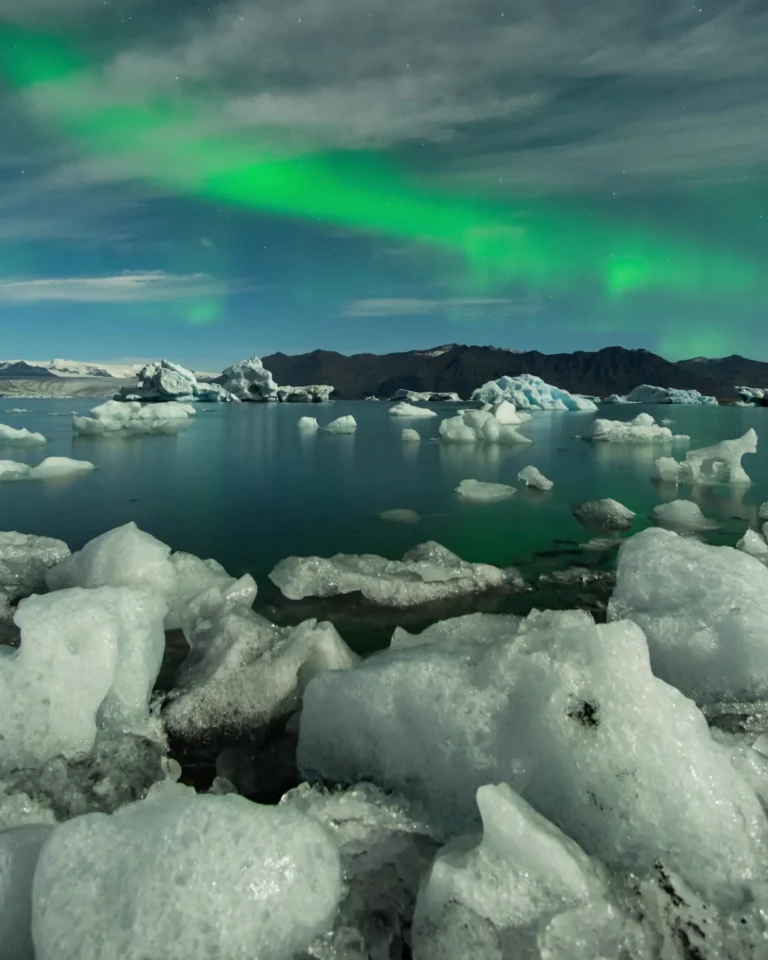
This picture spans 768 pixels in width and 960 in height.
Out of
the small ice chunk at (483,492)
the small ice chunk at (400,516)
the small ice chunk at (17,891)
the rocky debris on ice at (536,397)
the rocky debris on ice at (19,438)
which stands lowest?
the rocky debris on ice at (19,438)

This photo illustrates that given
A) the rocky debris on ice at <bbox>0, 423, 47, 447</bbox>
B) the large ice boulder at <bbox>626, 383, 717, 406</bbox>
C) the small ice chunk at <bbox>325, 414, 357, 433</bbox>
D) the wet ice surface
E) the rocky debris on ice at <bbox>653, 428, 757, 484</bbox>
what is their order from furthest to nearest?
the large ice boulder at <bbox>626, 383, 717, 406</bbox> < the small ice chunk at <bbox>325, 414, 357, 433</bbox> < the rocky debris on ice at <bbox>0, 423, 47, 447</bbox> < the rocky debris on ice at <bbox>653, 428, 757, 484</bbox> < the wet ice surface

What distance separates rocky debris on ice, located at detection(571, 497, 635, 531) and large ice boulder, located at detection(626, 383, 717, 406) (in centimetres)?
6932

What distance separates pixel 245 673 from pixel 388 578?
80.3 inches

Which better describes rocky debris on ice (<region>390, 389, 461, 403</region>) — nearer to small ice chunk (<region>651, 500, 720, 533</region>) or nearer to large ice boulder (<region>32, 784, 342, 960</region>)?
small ice chunk (<region>651, 500, 720, 533</region>)

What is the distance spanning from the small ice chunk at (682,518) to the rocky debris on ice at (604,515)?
0.42 metres

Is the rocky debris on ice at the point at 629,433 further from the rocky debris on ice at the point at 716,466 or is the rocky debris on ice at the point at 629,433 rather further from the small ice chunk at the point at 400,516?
the small ice chunk at the point at 400,516

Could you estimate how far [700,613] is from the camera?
12.5ft

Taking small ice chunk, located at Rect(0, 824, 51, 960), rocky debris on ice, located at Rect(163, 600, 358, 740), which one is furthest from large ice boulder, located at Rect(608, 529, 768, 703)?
small ice chunk, located at Rect(0, 824, 51, 960)

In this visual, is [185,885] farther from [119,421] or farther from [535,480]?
[119,421]

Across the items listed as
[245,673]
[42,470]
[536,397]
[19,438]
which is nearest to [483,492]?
[245,673]

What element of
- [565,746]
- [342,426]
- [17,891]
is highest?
[565,746]

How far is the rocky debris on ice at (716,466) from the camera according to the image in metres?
11.9

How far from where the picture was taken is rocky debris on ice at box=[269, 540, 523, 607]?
5.22m

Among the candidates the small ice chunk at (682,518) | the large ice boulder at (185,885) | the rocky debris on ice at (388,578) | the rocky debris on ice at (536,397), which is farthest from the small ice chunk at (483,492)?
the rocky debris on ice at (536,397)
